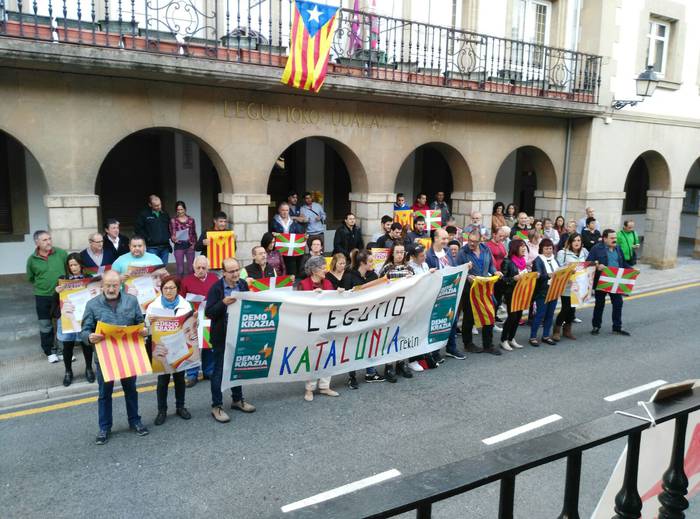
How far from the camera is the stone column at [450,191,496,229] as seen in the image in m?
15.7

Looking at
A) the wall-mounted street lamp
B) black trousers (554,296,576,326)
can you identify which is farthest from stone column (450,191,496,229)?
black trousers (554,296,576,326)

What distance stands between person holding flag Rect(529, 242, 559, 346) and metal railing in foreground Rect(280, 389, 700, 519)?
8.25 metres

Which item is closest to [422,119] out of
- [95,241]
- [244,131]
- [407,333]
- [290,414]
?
[244,131]

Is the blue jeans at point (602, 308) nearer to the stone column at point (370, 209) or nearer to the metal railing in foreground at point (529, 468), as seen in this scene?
the stone column at point (370, 209)

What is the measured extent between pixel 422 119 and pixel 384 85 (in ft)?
6.89

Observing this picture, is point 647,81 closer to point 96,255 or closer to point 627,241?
point 627,241

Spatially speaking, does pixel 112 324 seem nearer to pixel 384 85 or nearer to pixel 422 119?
pixel 384 85

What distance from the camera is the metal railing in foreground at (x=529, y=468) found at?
144cm

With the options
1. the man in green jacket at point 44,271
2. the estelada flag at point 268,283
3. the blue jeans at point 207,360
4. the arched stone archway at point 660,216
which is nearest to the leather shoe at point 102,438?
the blue jeans at point 207,360

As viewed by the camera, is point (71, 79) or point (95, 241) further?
point (71, 79)

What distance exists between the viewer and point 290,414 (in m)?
7.21

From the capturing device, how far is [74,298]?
828 cm

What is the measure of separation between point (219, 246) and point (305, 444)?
5835mm

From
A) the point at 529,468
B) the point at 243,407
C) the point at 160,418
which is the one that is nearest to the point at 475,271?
the point at 243,407
